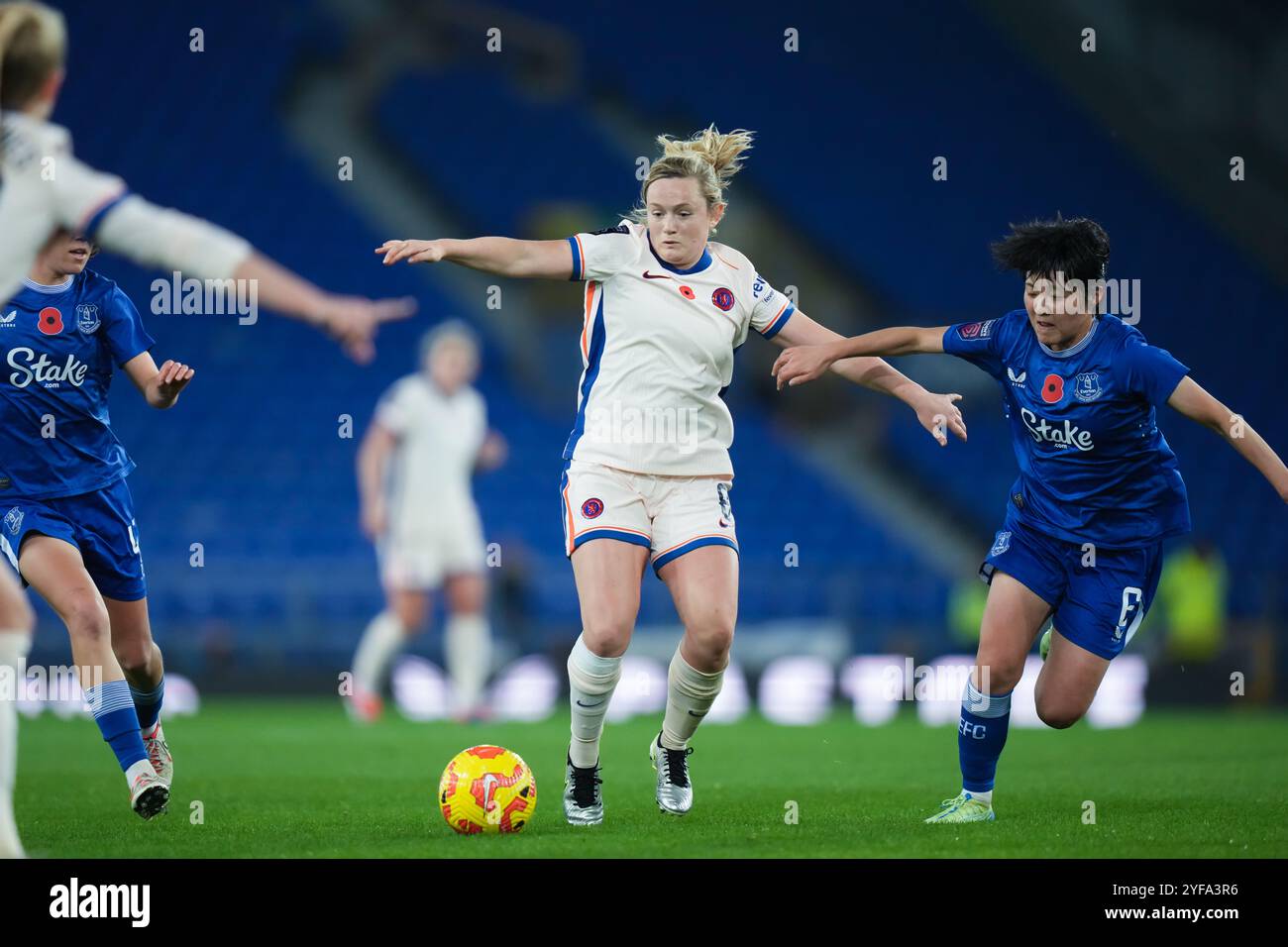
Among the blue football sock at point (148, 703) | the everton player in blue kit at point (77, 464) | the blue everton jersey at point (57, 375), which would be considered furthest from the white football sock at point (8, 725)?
the blue football sock at point (148, 703)

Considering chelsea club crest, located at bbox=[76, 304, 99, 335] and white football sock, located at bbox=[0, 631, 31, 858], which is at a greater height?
chelsea club crest, located at bbox=[76, 304, 99, 335]

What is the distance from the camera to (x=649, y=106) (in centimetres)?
2389

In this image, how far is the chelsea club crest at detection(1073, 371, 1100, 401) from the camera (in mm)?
6289

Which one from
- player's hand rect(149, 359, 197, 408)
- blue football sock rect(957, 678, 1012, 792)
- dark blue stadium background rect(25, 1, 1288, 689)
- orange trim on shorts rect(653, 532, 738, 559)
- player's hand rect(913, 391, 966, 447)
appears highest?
dark blue stadium background rect(25, 1, 1288, 689)

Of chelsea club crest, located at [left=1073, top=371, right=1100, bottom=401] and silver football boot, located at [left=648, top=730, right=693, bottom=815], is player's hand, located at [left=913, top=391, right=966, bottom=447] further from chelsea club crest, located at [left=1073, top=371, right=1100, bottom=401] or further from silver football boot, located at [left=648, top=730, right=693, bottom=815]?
silver football boot, located at [left=648, top=730, right=693, bottom=815]

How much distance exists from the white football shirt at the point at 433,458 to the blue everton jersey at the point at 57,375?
21.9 ft

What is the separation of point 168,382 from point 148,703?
187 cm

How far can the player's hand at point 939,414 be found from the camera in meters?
6.32

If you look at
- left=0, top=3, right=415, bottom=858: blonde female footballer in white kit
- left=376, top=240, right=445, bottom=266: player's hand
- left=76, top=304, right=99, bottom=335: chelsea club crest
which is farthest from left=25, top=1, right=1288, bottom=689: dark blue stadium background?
left=0, top=3, right=415, bottom=858: blonde female footballer in white kit

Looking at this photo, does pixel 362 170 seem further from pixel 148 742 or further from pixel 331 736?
pixel 148 742

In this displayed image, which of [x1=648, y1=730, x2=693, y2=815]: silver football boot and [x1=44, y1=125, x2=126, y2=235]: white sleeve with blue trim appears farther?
[x1=648, y1=730, x2=693, y2=815]: silver football boot

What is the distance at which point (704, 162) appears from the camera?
657 centimetres

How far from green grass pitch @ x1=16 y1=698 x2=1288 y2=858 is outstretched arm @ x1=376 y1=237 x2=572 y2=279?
2.15 meters

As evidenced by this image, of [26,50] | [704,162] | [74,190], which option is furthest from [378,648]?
[26,50]
